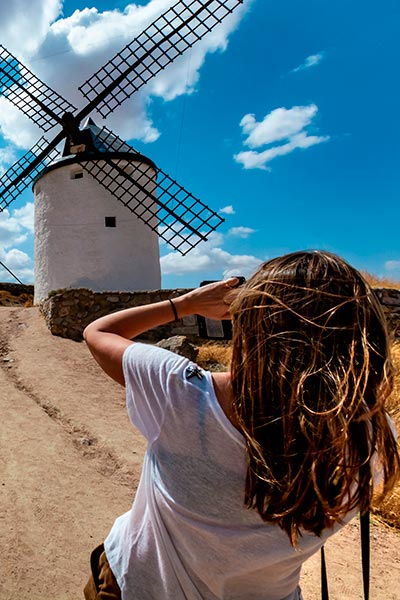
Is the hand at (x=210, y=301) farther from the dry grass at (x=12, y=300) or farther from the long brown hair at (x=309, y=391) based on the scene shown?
the dry grass at (x=12, y=300)

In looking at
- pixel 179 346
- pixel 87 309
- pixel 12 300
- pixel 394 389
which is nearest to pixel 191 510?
pixel 394 389

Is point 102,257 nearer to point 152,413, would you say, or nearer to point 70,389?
point 70,389

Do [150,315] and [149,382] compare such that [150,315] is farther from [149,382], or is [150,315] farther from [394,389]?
[394,389]

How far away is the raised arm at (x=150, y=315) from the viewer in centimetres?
125

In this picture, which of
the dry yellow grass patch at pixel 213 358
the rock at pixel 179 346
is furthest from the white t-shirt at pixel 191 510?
the dry yellow grass patch at pixel 213 358

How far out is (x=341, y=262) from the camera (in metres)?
1.08

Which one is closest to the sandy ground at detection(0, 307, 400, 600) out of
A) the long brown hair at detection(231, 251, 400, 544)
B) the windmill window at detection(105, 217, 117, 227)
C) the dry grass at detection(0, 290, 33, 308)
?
the long brown hair at detection(231, 251, 400, 544)

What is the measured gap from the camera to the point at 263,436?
0.98 m

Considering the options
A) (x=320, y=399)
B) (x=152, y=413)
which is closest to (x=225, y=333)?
(x=152, y=413)

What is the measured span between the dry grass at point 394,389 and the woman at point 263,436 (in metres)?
1.83

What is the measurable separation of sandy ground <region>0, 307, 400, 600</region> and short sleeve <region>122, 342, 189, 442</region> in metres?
2.28

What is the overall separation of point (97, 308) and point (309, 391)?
8413mm

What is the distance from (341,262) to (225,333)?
66 cm

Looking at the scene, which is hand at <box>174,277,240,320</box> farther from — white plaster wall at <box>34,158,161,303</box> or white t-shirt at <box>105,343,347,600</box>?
white plaster wall at <box>34,158,161,303</box>
